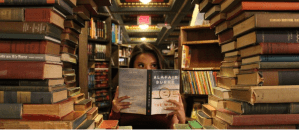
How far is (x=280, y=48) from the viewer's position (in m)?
0.66

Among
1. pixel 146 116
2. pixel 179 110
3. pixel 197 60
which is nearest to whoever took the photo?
pixel 179 110

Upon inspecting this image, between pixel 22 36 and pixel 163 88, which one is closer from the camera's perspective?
pixel 22 36

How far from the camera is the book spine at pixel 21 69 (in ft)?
2.02

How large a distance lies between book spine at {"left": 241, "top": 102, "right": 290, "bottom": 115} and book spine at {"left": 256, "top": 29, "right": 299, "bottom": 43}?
25 cm

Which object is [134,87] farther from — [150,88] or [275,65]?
[275,65]

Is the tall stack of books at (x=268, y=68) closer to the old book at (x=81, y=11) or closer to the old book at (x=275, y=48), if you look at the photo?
the old book at (x=275, y=48)

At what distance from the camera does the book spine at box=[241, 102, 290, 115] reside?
0.67m

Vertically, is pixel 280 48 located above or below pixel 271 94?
above

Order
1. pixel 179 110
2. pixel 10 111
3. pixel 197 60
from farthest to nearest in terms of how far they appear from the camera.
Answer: pixel 197 60 → pixel 179 110 → pixel 10 111

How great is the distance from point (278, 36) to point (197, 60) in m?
1.83

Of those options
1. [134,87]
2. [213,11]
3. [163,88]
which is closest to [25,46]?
[134,87]

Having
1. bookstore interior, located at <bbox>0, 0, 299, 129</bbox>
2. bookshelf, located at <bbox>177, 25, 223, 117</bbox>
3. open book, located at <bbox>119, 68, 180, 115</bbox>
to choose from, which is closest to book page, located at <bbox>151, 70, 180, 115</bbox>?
open book, located at <bbox>119, 68, 180, 115</bbox>

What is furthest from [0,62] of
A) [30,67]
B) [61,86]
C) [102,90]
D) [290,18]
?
[102,90]

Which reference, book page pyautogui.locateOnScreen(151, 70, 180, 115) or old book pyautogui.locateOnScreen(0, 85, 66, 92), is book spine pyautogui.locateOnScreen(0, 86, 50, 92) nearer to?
old book pyautogui.locateOnScreen(0, 85, 66, 92)
